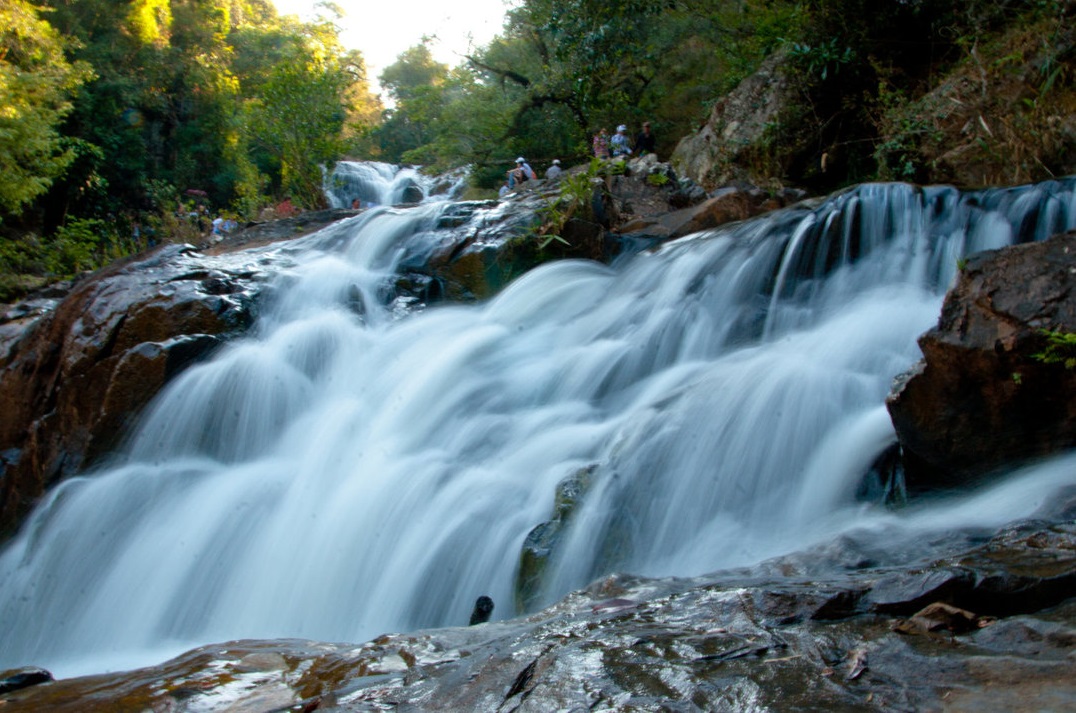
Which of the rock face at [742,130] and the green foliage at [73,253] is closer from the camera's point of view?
the rock face at [742,130]

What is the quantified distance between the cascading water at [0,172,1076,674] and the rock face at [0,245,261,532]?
1.08 feet

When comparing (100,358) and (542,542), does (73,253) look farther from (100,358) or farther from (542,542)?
(542,542)

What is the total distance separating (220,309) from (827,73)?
975 centimetres

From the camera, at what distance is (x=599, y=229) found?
918cm

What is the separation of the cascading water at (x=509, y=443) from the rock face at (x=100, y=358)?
33cm

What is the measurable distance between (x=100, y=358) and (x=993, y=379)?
310 inches

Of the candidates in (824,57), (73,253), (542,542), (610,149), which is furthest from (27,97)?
(542,542)

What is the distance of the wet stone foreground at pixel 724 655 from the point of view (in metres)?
1.89

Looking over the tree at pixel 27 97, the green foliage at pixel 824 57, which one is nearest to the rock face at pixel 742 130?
the green foliage at pixel 824 57

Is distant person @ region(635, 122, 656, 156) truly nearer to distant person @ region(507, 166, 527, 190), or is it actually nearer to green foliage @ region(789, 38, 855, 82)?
distant person @ region(507, 166, 527, 190)

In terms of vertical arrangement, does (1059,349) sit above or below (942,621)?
above

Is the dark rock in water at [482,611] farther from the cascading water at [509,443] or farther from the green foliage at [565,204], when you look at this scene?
the green foliage at [565,204]

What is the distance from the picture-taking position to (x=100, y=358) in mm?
7758

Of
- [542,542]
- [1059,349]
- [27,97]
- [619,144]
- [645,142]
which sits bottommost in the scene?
[542,542]
